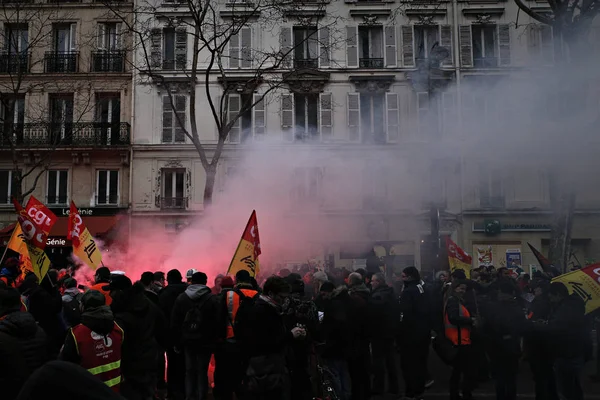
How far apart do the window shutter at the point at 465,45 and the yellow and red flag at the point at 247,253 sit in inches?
623

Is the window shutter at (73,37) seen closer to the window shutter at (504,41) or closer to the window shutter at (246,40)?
the window shutter at (246,40)

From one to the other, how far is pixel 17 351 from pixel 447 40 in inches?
868

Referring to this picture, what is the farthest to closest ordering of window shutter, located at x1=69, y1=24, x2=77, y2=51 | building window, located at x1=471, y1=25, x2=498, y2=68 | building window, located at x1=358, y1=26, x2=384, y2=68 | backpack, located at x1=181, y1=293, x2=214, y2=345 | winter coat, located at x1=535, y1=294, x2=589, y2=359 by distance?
window shutter, located at x1=69, y1=24, x2=77, y2=51 < building window, located at x1=358, y1=26, x2=384, y2=68 < building window, located at x1=471, y1=25, x2=498, y2=68 < winter coat, located at x1=535, y1=294, x2=589, y2=359 < backpack, located at x1=181, y1=293, x2=214, y2=345

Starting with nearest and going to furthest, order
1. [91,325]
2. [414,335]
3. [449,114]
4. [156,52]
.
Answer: [91,325]
[414,335]
[449,114]
[156,52]

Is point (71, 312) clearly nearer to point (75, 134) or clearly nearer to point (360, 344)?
point (360, 344)

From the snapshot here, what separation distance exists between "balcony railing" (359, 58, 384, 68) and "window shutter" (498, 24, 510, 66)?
4860mm

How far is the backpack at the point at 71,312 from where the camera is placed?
7.44 m

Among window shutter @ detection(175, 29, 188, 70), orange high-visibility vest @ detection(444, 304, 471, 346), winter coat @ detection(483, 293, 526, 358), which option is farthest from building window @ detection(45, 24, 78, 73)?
winter coat @ detection(483, 293, 526, 358)

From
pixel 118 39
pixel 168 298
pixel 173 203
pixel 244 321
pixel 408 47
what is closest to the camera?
pixel 244 321

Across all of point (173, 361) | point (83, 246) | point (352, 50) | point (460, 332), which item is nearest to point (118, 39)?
point (352, 50)

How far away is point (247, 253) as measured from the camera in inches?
376

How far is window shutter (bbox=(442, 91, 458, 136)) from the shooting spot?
1624cm

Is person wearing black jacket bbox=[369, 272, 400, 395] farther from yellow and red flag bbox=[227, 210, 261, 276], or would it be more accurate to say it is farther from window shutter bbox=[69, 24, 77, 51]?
window shutter bbox=[69, 24, 77, 51]

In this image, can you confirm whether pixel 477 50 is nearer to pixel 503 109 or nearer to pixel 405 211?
pixel 405 211
